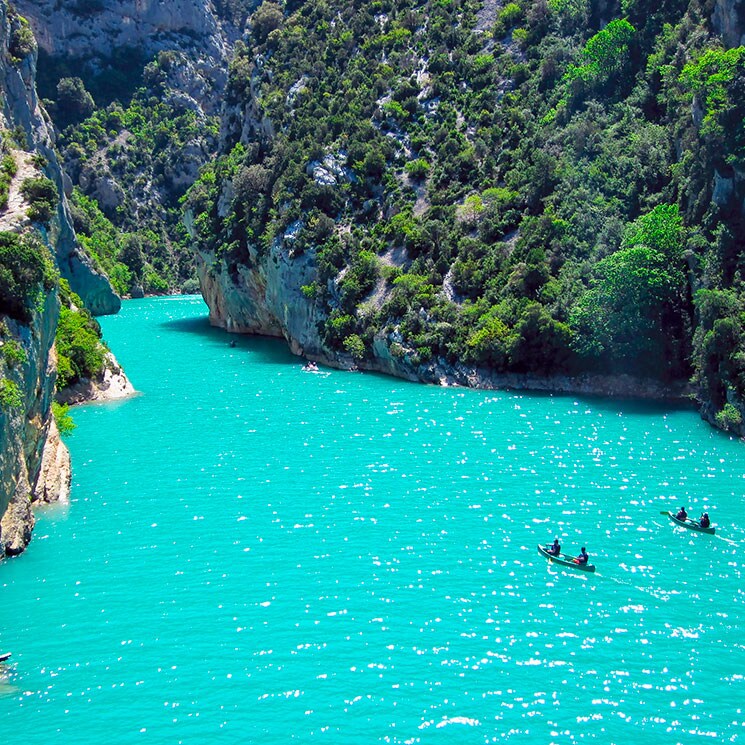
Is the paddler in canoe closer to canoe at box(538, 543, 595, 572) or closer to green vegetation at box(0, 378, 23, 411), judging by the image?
canoe at box(538, 543, 595, 572)

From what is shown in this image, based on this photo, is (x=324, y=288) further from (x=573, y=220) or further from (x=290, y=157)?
(x=573, y=220)

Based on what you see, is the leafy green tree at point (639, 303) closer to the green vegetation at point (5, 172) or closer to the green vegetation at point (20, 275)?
the green vegetation at point (5, 172)

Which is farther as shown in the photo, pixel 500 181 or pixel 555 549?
pixel 500 181

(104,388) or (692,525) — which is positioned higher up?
(104,388)

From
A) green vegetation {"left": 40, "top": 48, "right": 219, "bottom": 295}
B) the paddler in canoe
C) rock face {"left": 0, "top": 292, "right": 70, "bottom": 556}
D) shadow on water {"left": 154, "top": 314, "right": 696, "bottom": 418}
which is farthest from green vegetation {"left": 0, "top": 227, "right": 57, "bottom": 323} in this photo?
green vegetation {"left": 40, "top": 48, "right": 219, "bottom": 295}

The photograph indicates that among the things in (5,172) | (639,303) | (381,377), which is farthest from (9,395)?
(639,303)

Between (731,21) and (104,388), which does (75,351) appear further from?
(731,21)

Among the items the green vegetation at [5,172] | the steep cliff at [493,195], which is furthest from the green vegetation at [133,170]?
the green vegetation at [5,172]

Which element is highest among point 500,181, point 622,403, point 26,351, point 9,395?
point 500,181
